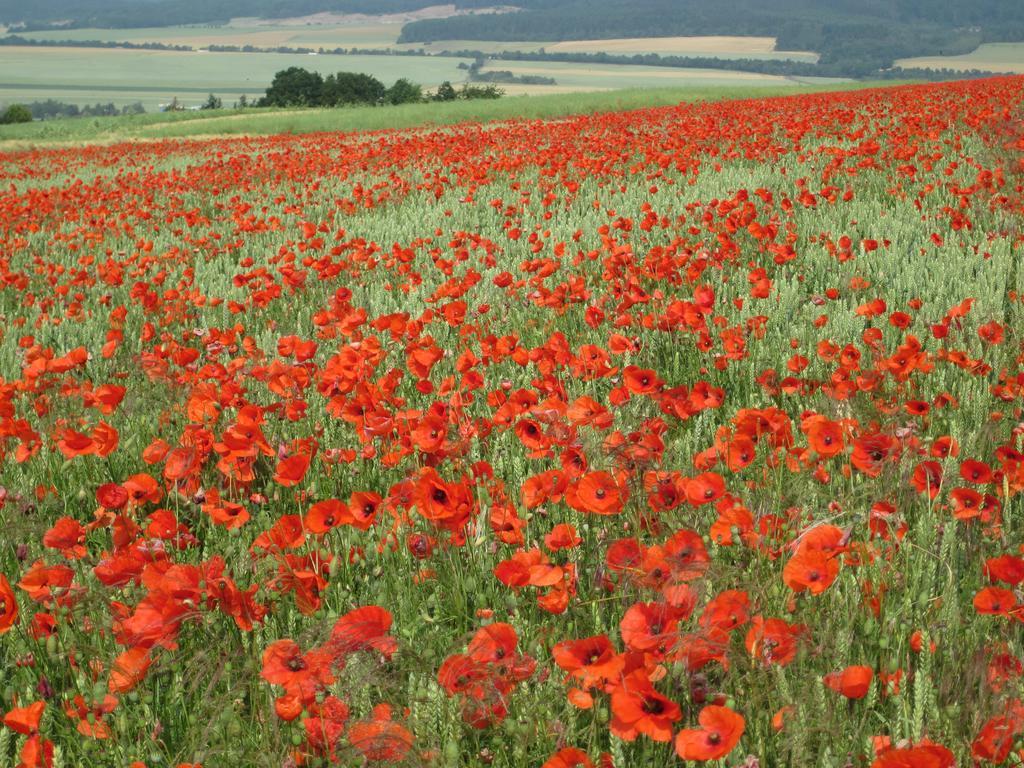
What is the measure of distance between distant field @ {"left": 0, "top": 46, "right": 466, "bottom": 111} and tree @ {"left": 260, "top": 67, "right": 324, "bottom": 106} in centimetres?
2590

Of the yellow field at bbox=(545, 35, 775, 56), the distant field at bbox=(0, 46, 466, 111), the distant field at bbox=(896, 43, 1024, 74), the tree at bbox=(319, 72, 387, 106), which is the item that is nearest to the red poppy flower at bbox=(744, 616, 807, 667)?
the tree at bbox=(319, 72, 387, 106)

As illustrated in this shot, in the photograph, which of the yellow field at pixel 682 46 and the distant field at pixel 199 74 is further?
the yellow field at pixel 682 46

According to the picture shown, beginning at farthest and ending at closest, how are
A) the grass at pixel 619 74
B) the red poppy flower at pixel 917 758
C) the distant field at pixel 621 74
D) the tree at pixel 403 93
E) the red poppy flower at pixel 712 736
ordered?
the distant field at pixel 621 74 → the grass at pixel 619 74 → the tree at pixel 403 93 → the red poppy flower at pixel 712 736 → the red poppy flower at pixel 917 758

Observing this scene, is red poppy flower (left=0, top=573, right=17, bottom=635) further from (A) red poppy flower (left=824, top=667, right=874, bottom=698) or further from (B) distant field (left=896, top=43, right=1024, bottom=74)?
(B) distant field (left=896, top=43, right=1024, bottom=74)

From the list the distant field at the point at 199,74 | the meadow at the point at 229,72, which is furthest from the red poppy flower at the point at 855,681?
the distant field at the point at 199,74

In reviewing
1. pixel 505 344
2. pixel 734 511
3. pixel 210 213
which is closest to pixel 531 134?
pixel 210 213

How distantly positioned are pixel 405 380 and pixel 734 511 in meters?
2.20

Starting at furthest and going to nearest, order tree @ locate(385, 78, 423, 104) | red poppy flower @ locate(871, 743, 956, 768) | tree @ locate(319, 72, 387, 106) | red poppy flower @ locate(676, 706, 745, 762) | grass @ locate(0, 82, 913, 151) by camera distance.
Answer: tree @ locate(319, 72, 387, 106), tree @ locate(385, 78, 423, 104), grass @ locate(0, 82, 913, 151), red poppy flower @ locate(676, 706, 745, 762), red poppy flower @ locate(871, 743, 956, 768)

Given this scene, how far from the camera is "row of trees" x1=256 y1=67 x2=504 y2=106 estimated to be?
171 feet

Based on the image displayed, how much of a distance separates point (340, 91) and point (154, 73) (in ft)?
231

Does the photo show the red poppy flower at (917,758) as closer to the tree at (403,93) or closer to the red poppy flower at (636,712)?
the red poppy flower at (636,712)

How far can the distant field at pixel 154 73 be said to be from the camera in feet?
297

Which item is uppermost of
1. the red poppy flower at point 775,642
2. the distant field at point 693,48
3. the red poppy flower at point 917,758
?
the distant field at point 693,48

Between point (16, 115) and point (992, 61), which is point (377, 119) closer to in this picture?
point (16, 115)
